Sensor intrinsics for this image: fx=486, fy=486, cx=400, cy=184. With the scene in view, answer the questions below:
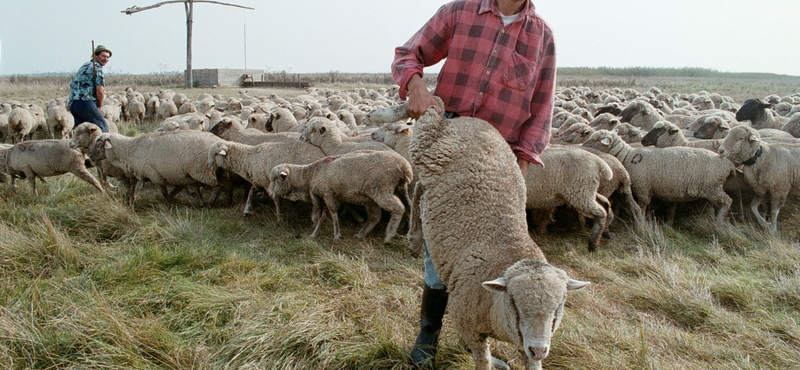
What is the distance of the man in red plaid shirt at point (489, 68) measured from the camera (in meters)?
2.69

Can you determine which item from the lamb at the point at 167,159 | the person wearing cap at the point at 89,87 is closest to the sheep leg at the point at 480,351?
the lamb at the point at 167,159

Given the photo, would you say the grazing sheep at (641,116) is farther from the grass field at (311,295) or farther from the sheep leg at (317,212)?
the sheep leg at (317,212)

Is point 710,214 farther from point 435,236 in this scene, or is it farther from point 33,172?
point 33,172

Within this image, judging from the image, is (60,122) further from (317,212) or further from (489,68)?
(489,68)

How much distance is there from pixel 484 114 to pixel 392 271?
8.39 ft

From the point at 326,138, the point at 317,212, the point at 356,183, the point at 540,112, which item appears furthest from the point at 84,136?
the point at 540,112

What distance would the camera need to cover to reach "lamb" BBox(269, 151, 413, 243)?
19.2ft

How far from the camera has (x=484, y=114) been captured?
2809 millimetres

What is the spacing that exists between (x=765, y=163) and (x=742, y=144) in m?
0.50

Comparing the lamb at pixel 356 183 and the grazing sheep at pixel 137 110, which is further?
the grazing sheep at pixel 137 110

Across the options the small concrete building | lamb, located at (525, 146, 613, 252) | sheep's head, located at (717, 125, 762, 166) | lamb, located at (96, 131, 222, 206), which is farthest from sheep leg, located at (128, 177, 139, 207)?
the small concrete building

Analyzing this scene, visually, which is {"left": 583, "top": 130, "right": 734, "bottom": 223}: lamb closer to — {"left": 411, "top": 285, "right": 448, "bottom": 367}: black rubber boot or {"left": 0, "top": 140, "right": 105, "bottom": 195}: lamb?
{"left": 411, "top": 285, "right": 448, "bottom": 367}: black rubber boot

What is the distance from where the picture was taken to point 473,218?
96.5 inches

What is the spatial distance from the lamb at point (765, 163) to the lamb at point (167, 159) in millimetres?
7208
